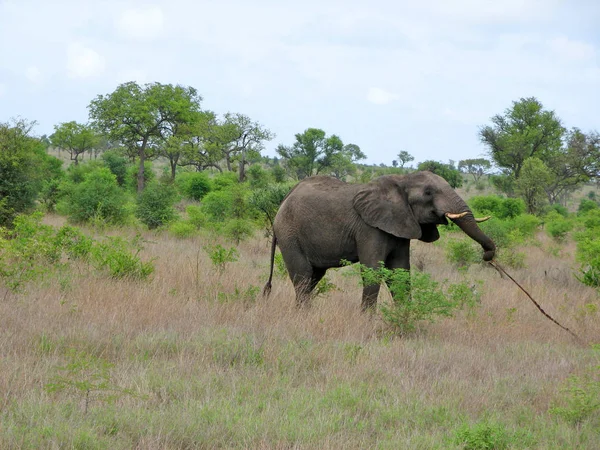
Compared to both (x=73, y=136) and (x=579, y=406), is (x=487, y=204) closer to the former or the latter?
(x=579, y=406)

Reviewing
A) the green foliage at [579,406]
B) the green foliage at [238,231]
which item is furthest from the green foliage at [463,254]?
the green foliage at [579,406]

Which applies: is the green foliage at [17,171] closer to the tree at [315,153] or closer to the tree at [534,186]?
the tree at [534,186]

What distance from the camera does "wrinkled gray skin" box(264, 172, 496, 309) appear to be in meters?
8.16

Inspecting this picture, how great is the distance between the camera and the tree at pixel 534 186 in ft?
103

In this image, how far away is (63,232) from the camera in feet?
32.9

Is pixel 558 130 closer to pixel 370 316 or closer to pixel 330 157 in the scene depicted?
pixel 330 157

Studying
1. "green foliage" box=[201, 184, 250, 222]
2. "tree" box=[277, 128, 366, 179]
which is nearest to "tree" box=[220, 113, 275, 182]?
"tree" box=[277, 128, 366, 179]

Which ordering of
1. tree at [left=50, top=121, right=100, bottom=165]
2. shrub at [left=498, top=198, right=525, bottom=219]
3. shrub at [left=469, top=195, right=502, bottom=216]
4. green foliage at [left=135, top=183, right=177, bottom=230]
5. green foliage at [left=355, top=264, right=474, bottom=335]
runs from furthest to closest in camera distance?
1. tree at [left=50, top=121, right=100, bottom=165]
2. shrub at [left=469, top=195, right=502, bottom=216]
3. shrub at [left=498, top=198, right=525, bottom=219]
4. green foliage at [left=135, top=183, right=177, bottom=230]
5. green foliage at [left=355, top=264, right=474, bottom=335]

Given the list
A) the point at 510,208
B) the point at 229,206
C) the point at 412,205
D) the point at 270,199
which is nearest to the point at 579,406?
the point at 412,205

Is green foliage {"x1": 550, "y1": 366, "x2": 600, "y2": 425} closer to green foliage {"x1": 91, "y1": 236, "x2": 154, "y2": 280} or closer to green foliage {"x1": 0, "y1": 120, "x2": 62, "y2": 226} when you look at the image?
green foliage {"x1": 91, "y1": 236, "x2": 154, "y2": 280}

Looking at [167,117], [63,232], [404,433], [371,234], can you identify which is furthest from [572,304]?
[167,117]

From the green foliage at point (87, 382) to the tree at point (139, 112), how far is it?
3413cm

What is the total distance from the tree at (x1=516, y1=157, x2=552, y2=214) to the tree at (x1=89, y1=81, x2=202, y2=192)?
66.9ft

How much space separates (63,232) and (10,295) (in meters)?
2.59
